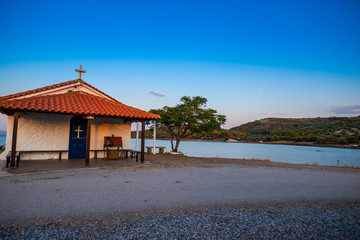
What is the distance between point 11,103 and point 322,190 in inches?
421

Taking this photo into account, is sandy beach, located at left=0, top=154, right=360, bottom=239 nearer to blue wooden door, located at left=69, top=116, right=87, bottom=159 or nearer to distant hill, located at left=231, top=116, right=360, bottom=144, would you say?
blue wooden door, located at left=69, top=116, right=87, bottom=159

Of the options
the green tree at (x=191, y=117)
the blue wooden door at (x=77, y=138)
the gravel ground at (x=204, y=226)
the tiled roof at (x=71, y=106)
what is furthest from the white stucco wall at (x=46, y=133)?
the gravel ground at (x=204, y=226)

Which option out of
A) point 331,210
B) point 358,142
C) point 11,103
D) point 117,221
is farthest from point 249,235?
point 358,142

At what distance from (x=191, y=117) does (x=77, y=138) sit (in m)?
8.29

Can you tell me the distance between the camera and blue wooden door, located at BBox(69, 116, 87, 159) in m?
10.8

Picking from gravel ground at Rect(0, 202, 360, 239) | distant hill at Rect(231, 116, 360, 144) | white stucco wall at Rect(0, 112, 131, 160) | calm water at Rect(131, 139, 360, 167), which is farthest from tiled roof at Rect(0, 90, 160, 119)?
distant hill at Rect(231, 116, 360, 144)

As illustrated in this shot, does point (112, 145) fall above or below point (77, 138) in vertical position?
below

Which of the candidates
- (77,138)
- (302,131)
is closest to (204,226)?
(77,138)

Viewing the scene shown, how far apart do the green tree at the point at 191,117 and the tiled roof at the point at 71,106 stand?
617cm

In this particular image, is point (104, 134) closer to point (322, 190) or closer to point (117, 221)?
point (117, 221)

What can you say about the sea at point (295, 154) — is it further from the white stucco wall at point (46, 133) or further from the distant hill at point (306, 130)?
the white stucco wall at point (46, 133)

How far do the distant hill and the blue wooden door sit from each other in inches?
2184

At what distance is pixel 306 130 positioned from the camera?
57.6m

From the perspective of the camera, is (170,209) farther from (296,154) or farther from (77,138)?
(296,154)
